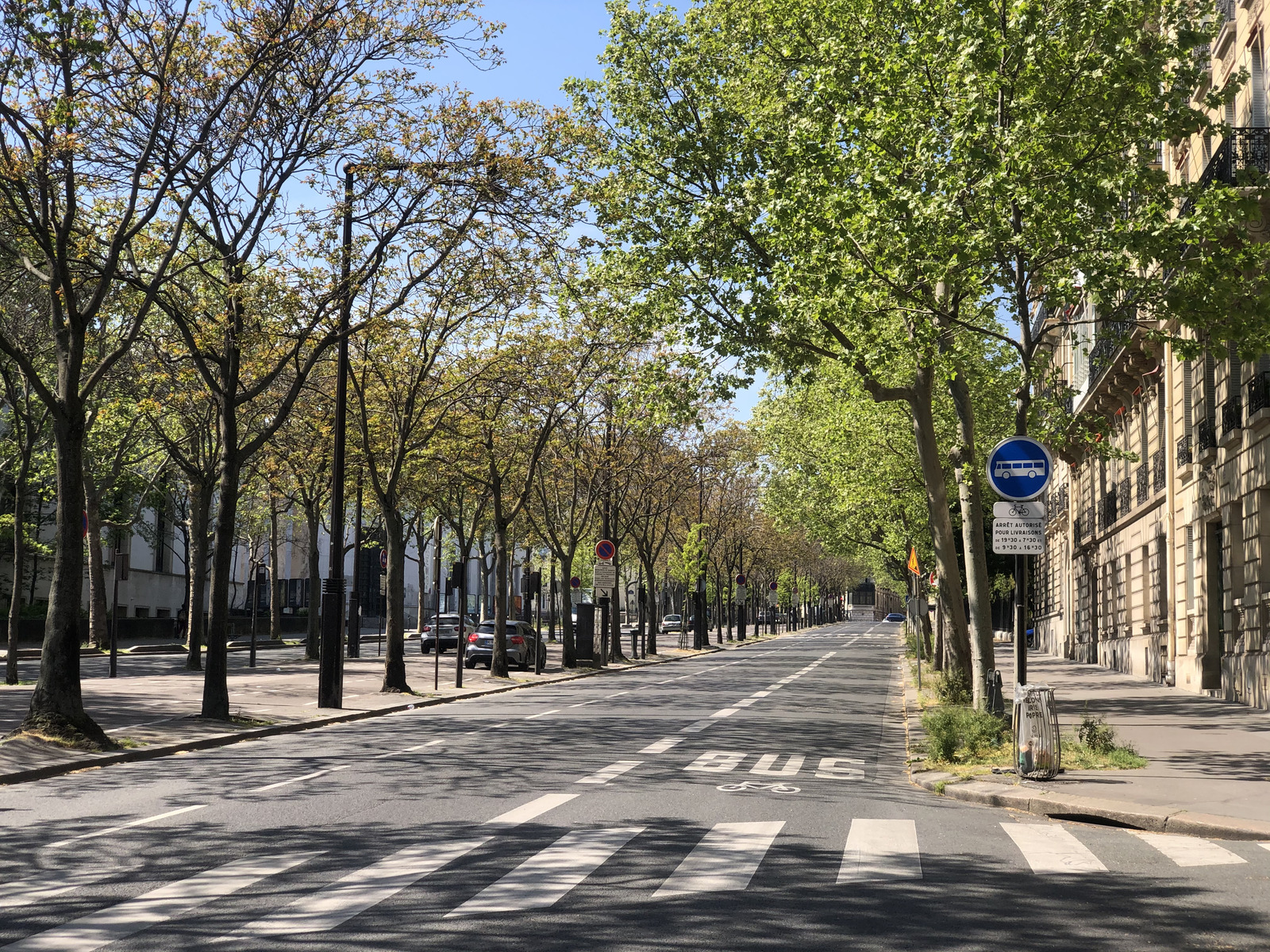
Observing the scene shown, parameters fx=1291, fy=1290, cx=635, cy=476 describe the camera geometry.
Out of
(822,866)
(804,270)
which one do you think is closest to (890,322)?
(804,270)

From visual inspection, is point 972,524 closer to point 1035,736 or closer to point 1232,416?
point 1232,416

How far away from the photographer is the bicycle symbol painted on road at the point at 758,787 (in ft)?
39.9

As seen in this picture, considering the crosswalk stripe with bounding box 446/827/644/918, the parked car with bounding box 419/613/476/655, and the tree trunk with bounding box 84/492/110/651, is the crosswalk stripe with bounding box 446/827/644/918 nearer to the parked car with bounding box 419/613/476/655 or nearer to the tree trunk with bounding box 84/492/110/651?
the tree trunk with bounding box 84/492/110/651

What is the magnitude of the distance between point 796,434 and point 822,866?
34.4 m

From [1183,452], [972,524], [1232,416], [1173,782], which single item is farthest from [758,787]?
[1183,452]

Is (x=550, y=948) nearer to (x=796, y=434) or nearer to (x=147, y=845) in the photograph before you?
(x=147, y=845)

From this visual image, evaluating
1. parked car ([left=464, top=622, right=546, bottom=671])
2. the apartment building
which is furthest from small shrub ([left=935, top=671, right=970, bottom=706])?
parked car ([left=464, top=622, right=546, bottom=671])

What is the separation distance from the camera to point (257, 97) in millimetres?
17594

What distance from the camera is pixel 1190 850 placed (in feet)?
30.4

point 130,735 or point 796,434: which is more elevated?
point 796,434

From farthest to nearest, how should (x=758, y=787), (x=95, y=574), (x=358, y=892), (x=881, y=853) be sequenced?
(x=95, y=574)
(x=758, y=787)
(x=881, y=853)
(x=358, y=892)

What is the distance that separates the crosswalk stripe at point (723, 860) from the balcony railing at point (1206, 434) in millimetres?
17234

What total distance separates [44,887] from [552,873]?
2.98m

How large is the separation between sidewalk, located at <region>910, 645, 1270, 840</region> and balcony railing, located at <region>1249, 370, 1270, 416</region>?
16.0ft
